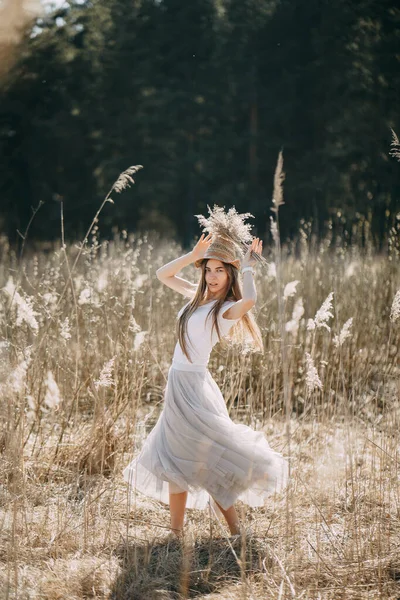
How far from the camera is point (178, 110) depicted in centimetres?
1962

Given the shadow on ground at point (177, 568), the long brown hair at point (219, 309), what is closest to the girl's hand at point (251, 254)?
the long brown hair at point (219, 309)

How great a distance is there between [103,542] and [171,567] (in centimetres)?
30

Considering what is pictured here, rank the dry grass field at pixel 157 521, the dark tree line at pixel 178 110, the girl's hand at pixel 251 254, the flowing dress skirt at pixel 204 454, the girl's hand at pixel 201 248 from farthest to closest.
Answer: the dark tree line at pixel 178 110
the girl's hand at pixel 201 248
the girl's hand at pixel 251 254
the flowing dress skirt at pixel 204 454
the dry grass field at pixel 157 521

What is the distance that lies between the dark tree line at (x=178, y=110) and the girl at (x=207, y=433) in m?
15.7

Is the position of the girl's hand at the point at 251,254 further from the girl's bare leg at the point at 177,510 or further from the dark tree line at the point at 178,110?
the dark tree line at the point at 178,110

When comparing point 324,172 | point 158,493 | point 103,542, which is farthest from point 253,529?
point 324,172

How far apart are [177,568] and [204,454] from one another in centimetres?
42

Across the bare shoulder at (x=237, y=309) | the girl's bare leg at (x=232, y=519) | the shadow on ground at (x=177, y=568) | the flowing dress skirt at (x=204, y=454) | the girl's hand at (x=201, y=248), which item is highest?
the girl's hand at (x=201, y=248)

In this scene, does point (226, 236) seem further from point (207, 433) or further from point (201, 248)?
point (207, 433)

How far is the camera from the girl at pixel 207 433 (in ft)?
8.16

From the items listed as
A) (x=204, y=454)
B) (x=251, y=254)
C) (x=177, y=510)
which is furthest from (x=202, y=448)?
(x=251, y=254)

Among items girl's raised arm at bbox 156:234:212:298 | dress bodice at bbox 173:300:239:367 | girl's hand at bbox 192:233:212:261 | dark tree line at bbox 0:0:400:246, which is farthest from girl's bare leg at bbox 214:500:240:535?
dark tree line at bbox 0:0:400:246

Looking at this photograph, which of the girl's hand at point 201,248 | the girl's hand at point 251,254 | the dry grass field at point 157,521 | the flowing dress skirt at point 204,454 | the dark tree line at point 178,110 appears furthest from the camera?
the dark tree line at point 178,110

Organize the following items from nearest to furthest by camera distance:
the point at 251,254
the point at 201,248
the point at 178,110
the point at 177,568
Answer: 1. the point at 177,568
2. the point at 251,254
3. the point at 201,248
4. the point at 178,110
